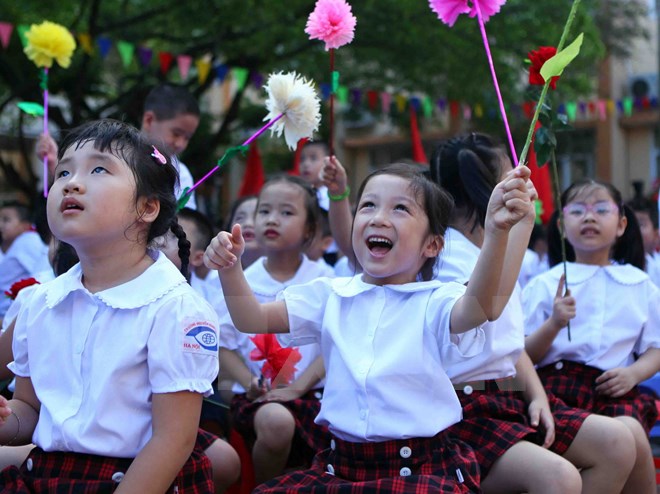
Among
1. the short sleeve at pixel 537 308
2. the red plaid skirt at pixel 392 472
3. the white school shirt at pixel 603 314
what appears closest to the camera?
the red plaid skirt at pixel 392 472

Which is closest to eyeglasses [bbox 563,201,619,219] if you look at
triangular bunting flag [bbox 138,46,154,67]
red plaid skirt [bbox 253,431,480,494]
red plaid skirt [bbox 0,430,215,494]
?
red plaid skirt [bbox 253,431,480,494]

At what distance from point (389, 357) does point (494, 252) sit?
40cm

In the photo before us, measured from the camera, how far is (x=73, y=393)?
201 cm

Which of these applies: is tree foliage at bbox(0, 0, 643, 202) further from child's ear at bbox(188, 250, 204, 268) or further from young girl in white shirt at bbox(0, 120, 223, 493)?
young girl in white shirt at bbox(0, 120, 223, 493)

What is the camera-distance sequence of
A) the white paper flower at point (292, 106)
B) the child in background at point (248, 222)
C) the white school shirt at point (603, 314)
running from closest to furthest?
the white paper flower at point (292, 106), the white school shirt at point (603, 314), the child in background at point (248, 222)

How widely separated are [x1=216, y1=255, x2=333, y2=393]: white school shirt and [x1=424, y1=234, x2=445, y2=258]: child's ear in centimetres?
94

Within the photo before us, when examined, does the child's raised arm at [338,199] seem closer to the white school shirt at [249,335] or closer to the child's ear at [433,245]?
the white school shirt at [249,335]

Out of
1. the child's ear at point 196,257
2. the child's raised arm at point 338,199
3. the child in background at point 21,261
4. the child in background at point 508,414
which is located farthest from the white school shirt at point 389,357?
the child in background at point 21,261

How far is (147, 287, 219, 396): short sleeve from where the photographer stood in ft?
6.42

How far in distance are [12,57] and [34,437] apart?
858cm

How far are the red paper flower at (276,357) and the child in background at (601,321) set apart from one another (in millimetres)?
939

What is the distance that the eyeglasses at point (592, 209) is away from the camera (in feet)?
11.0

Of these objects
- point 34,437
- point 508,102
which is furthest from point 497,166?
point 508,102

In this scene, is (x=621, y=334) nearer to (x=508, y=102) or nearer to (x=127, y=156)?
(x=127, y=156)
